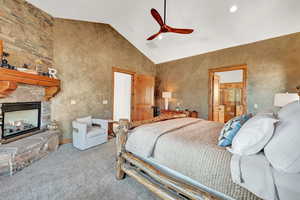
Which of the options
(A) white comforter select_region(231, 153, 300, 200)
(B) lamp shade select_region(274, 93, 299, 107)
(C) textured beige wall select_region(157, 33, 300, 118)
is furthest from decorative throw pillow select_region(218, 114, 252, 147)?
(C) textured beige wall select_region(157, 33, 300, 118)

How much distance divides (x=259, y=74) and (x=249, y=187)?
345cm

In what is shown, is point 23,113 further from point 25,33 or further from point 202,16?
point 202,16

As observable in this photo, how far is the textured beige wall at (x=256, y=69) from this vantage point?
2.86 metres

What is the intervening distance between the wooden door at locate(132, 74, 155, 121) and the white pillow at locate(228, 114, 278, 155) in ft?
12.5

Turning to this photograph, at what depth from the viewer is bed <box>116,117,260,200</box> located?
103 centimetres

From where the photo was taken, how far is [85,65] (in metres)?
3.43

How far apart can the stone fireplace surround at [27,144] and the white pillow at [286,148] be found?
3.18m

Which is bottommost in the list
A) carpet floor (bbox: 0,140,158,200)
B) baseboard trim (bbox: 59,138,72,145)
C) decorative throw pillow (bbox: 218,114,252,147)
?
carpet floor (bbox: 0,140,158,200)

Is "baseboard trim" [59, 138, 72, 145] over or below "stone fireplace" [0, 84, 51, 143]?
below

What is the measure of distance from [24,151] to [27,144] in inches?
4.5

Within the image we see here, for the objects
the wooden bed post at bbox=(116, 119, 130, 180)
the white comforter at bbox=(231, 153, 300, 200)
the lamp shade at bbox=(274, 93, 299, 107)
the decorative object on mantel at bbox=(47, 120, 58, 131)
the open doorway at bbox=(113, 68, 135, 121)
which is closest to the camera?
the white comforter at bbox=(231, 153, 300, 200)

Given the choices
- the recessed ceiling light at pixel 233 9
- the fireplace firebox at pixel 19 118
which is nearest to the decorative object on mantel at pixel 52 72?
the fireplace firebox at pixel 19 118

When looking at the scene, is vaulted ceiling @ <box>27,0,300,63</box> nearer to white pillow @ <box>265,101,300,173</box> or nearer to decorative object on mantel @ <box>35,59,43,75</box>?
decorative object on mantel @ <box>35,59,43,75</box>

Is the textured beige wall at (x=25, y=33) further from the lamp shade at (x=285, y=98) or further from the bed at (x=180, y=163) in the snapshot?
the lamp shade at (x=285, y=98)
